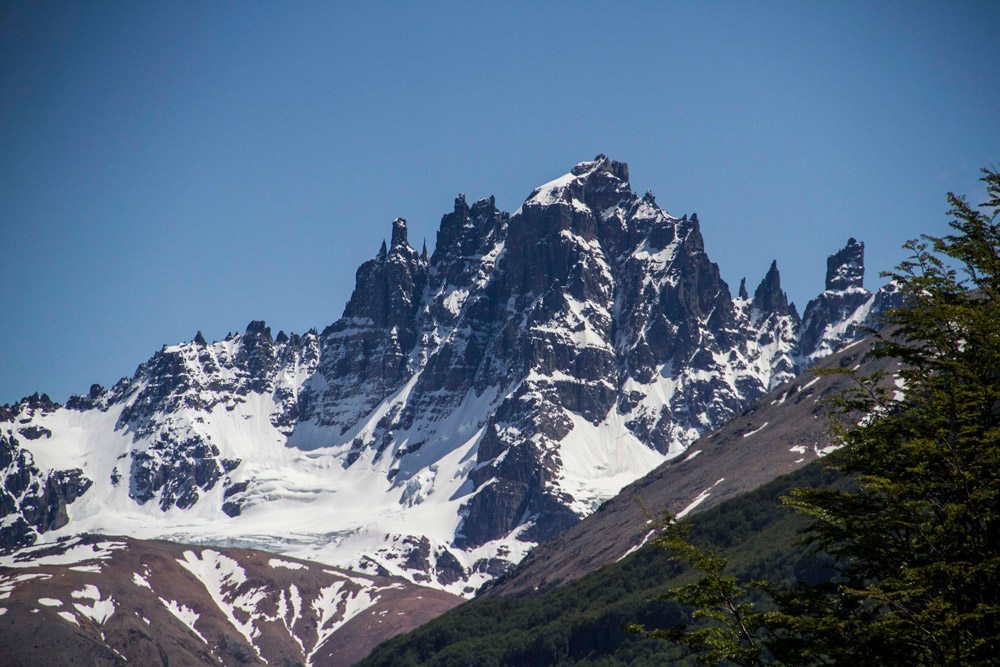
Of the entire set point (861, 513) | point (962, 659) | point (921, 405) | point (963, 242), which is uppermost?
point (963, 242)

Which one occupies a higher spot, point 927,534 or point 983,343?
point 983,343

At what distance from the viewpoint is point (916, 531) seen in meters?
28.6

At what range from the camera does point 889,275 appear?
35.4 m

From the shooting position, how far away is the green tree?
2673cm

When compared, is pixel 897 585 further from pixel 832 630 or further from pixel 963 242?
pixel 963 242

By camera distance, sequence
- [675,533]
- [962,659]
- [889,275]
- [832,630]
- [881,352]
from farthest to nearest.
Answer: [889,275] → [881,352] → [675,533] → [832,630] → [962,659]

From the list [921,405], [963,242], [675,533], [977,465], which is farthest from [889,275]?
[675,533]

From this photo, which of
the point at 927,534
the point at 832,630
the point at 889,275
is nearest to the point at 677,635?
the point at 832,630

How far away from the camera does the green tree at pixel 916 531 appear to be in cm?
2673

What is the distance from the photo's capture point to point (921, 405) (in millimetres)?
31281

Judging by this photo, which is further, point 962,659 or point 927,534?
point 927,534

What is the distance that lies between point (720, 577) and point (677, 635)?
172cm

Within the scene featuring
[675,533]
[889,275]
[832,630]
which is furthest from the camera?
[889,275]

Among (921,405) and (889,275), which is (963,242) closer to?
(889,275)
